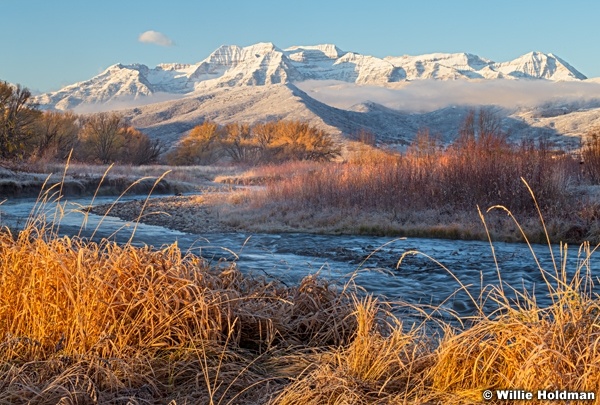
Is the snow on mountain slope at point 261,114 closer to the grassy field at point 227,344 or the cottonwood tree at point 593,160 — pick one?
the cottonwood tree at point 593,160

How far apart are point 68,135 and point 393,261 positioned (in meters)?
44.4

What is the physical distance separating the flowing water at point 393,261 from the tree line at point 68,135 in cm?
2104

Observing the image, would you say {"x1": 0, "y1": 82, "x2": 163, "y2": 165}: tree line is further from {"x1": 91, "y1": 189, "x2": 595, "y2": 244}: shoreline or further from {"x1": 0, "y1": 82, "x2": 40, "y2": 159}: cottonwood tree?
{"x1": 91, "y1": 189, "x2": 595, "y2": 244}: shoreline

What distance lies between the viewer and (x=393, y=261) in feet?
36.9

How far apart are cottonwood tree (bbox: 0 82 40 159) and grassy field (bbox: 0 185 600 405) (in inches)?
1099

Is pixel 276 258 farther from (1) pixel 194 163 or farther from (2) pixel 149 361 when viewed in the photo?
(1) pixel 194 163

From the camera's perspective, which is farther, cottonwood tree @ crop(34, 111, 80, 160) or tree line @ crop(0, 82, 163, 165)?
cottonwood tree @ crop(34, 111, 80, 160)

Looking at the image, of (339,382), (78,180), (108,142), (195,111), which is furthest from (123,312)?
(195,111)

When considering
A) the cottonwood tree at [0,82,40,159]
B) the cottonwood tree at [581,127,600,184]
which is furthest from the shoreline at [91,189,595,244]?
the cottonwood tree at [0,82,40,159]

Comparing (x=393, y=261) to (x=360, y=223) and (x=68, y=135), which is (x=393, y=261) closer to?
(x=360, y=223)

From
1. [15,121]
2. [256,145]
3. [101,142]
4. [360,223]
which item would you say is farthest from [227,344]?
[256,145]

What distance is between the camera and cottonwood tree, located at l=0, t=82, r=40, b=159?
30.3 meters

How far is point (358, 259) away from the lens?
450 inches

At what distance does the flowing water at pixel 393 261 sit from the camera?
823 cm
